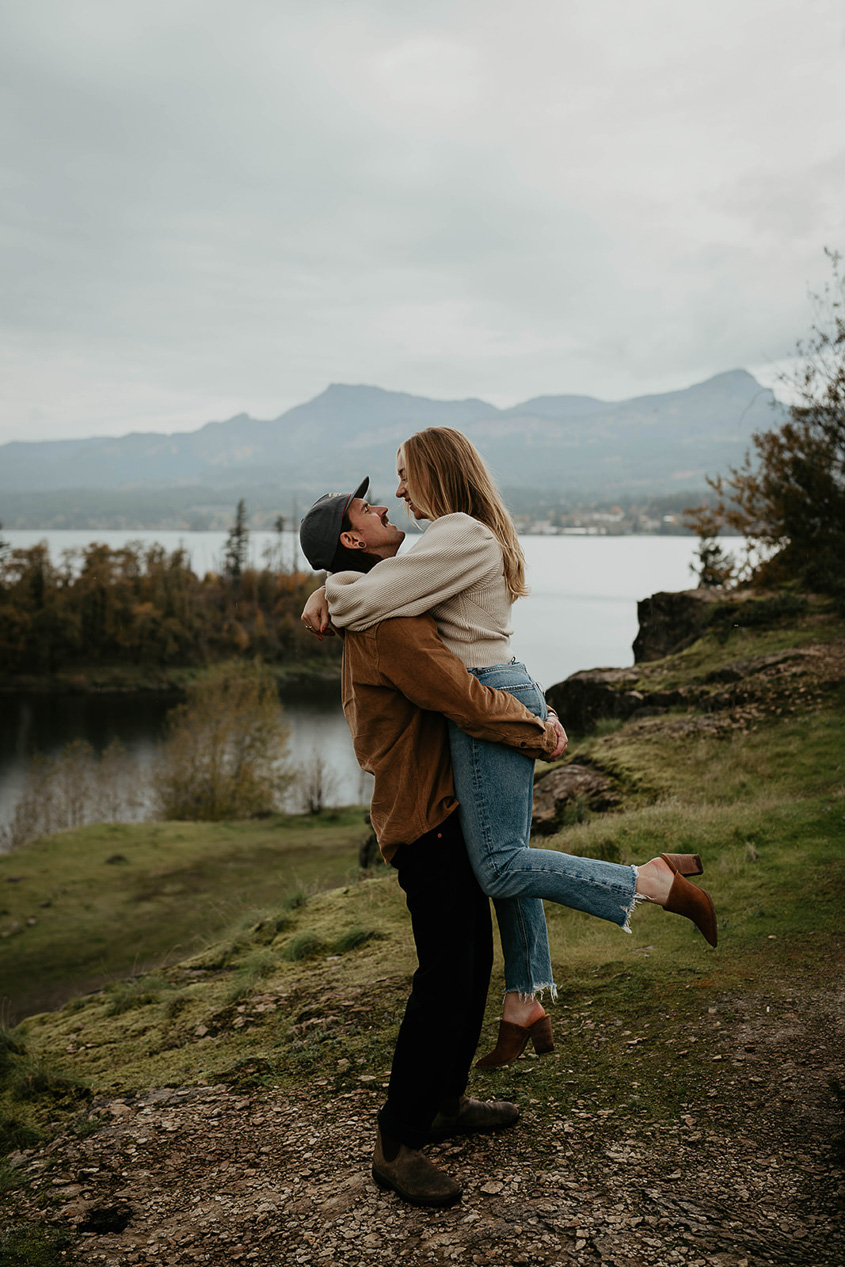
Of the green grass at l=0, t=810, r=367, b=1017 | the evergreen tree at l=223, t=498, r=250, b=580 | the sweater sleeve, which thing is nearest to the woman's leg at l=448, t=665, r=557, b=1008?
the sweater sleeve

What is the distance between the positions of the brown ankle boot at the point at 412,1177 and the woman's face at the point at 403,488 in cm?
214

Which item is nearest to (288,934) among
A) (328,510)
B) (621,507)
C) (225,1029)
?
(225,1029)

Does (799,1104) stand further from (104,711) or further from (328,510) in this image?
(104,711)

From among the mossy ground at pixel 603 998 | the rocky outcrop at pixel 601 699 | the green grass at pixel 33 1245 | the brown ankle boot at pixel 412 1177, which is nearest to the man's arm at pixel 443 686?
the brown ankle boot at pixel 412 1177

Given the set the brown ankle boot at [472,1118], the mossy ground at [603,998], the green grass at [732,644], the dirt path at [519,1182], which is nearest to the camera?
the dirt path at [519,1182]

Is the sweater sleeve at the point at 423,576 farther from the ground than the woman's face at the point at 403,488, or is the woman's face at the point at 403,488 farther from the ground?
the woman's face at the point at 403,488

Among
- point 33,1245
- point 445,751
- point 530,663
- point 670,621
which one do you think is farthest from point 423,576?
point 530,663

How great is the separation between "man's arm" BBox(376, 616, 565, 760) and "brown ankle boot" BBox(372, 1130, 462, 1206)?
1.43 m

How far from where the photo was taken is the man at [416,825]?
2729 mm

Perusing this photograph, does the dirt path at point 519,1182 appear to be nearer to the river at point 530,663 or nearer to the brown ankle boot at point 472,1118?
the brown ankle boot at point 472,1118

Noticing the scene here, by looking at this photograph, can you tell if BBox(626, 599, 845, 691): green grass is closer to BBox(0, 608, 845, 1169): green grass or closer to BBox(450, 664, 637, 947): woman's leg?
BBox(0, 608, 845, 1169): green grass

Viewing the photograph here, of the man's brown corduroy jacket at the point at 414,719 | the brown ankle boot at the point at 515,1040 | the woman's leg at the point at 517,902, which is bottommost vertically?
the brown ankle boot at the point at 515,1040

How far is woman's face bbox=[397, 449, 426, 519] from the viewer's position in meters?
2.89

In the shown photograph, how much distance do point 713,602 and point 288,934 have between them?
957 centimetres
